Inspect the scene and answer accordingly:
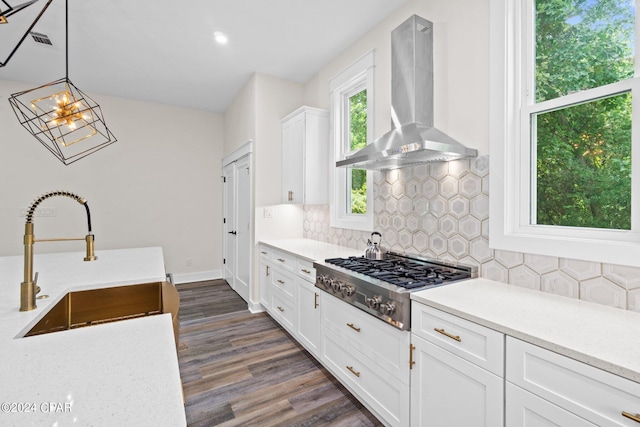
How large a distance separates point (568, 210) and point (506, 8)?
3.85 feet

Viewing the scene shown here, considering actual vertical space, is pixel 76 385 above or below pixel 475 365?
above

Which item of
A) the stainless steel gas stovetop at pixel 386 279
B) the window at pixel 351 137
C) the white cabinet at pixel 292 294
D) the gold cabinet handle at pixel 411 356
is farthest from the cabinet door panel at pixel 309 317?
the gold cabinet handle at pixel 411 356

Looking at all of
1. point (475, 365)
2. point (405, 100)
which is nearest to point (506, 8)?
point (405, 100)

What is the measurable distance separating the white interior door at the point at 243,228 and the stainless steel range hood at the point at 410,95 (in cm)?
202

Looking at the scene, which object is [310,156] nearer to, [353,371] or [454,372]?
[353,371]

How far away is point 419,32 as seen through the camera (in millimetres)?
2092

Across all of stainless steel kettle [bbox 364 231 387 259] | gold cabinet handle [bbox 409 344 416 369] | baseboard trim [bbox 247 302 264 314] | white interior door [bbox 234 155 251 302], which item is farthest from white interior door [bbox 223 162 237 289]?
gold cabinet handle [bbox 409 344 416 369]

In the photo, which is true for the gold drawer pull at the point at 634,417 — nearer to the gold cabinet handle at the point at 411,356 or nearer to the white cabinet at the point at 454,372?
the white cabinet at the point at 454,372

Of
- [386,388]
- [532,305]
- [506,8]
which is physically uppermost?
[506,8]

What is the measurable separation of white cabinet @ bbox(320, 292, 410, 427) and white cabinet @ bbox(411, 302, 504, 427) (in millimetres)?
82

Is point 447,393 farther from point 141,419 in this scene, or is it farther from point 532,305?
point 141,419

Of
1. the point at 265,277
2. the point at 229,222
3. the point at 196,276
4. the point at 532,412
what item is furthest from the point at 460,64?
the point at 196,276

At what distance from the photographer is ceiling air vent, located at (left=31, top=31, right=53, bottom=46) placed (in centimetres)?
272

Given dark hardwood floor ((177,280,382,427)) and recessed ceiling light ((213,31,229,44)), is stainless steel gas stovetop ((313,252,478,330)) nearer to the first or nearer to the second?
dark hardwood floor ((177,280,382,427))
